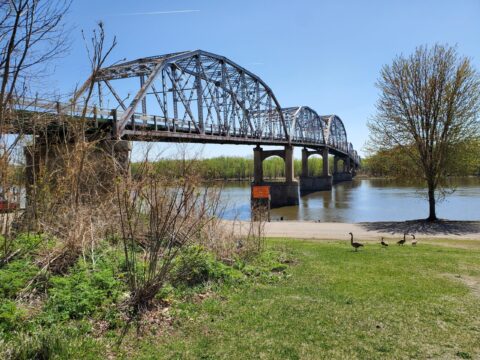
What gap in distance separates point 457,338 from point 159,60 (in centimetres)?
4225

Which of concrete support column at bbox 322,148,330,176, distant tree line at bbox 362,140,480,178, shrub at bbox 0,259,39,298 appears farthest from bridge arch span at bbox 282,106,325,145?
shrub at bbox 0,259,39,298

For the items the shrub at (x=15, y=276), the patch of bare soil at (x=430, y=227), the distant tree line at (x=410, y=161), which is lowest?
the patch of bare soil at (x=430, y=227)

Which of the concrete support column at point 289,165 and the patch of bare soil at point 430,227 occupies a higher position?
the concrete support column at point 289,165

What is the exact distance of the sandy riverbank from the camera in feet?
67.9

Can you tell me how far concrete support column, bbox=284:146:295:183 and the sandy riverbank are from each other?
43.1 meters

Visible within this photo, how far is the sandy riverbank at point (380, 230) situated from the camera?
67.9 feet

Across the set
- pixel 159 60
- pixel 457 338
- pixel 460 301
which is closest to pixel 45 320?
pixel 457 338

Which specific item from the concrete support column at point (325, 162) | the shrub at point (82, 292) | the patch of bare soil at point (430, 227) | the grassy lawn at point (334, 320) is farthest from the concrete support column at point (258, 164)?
the shrub at point (82, 292)

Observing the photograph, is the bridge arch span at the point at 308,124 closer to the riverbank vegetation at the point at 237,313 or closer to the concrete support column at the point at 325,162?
the concrete support column at the point at 325,162

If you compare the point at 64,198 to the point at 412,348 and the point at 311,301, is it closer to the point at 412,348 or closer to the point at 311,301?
the point at 311,301

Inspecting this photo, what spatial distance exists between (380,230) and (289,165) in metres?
50.5

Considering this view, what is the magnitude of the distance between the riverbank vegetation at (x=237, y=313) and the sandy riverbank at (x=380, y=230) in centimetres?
1103

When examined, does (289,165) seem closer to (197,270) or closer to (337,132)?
(197,270)

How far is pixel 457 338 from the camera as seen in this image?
5.67 meters
